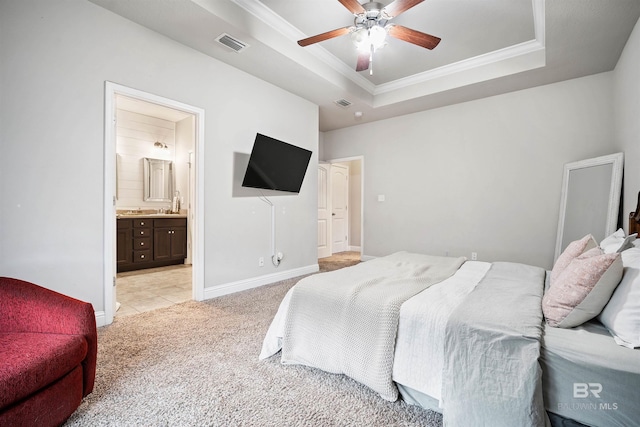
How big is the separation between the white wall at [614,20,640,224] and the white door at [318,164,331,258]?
171 inches

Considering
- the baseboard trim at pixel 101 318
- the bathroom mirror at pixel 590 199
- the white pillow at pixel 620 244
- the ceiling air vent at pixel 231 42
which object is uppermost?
the ceiling air vent at pixel 231 42

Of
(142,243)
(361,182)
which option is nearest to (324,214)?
(361,182)

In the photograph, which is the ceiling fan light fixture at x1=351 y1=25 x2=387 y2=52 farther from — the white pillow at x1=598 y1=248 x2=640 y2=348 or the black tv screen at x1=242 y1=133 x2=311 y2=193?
the white pillow at x1=598 y1=248 x2=640 y2=348

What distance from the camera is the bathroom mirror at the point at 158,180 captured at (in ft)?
18.0

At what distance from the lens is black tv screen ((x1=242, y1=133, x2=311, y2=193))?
3551 millimetres

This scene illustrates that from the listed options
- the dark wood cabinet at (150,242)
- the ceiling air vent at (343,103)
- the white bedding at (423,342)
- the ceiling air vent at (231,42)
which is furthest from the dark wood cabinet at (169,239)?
the white bedding at (423,342)

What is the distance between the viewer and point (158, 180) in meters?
5.65

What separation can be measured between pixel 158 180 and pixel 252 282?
3213 mm

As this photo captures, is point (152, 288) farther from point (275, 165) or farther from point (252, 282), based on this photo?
point (275, 165)

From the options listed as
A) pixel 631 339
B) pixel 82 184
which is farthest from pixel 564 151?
pixel 82 184

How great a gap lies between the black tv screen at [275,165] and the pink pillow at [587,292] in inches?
119

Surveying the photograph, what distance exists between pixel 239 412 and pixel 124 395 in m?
0.65

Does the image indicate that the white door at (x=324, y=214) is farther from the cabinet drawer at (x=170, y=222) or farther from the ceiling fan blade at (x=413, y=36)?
the ceiling fan blade at (x=413, y=36)

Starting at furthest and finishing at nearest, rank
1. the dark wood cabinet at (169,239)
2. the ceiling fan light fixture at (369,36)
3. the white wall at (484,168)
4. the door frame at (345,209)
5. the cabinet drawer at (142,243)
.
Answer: the door frame at (345,209) < the dark wood cabinet at (169,239) < the cabinet drawer at (142,243) < the white wall at (484,168) < the ceiling fan light fixture at (369,36)
